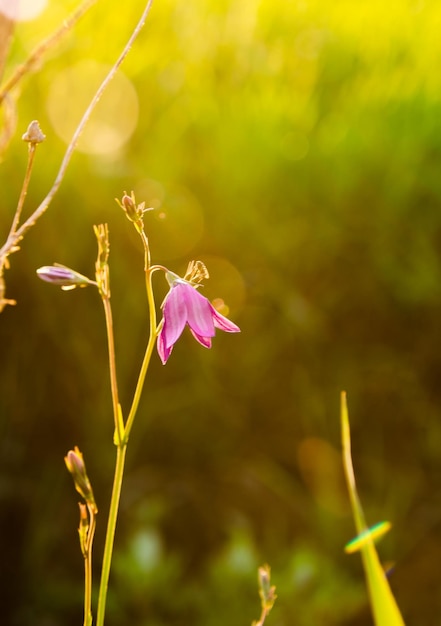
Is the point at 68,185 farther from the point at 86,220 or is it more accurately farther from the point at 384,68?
the point at 384,68

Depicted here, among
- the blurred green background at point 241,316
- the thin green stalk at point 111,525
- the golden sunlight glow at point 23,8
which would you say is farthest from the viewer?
the blurred green background at point 241,316

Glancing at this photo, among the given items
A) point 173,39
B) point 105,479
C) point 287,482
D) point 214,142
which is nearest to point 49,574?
point 105,479

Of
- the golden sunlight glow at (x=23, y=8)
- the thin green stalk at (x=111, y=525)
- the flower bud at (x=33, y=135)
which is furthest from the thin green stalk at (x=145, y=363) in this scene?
the golden sunlight glow at (x=23, y=8)

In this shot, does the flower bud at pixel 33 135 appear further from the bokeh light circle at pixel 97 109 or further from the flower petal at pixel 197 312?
the bokeh light circle at pixel 97 109

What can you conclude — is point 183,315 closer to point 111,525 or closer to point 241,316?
point 111,525

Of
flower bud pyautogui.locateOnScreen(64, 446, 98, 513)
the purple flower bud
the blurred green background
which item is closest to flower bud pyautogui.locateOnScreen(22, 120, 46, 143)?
the purple flower bud

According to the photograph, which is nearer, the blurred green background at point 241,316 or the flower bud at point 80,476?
the flower bud at point 80,476

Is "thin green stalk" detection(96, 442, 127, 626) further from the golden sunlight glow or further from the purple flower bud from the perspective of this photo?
the golden sunlight glow
